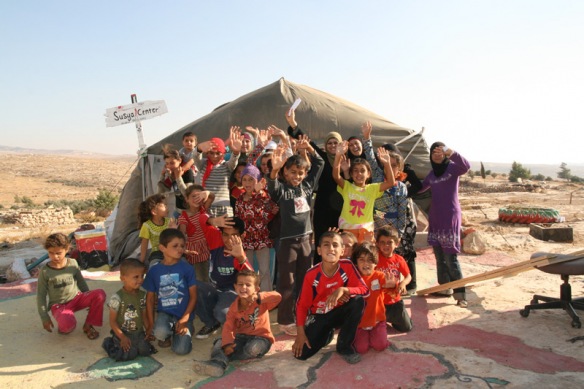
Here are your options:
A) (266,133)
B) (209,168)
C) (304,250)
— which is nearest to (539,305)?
(304,250)

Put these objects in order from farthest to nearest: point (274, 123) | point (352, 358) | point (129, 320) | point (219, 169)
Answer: point (274, 123) < point (219, 169) < point (129, 320) < point (352, 358)

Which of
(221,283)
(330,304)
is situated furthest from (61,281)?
(330,304)

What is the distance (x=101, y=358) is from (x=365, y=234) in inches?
93.5

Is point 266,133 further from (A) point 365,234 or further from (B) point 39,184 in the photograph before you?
(B) point 39,184

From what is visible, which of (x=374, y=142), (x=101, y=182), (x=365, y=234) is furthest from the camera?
(x=101, y=182)

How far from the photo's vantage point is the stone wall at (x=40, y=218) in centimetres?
1229

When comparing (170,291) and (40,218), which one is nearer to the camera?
(170,291)

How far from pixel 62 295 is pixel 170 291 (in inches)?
39.2

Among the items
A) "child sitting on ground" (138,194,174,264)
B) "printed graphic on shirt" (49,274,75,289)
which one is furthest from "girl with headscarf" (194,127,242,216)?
"printed graphic on shirt" (49,274,75,289)

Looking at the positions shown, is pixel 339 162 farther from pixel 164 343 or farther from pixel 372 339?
pixel 164 343

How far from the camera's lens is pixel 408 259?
181 inches

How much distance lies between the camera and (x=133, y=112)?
6711mm

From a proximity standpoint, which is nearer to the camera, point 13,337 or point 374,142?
point 13,337

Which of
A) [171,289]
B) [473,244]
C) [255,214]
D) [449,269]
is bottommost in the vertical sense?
[473,244]
